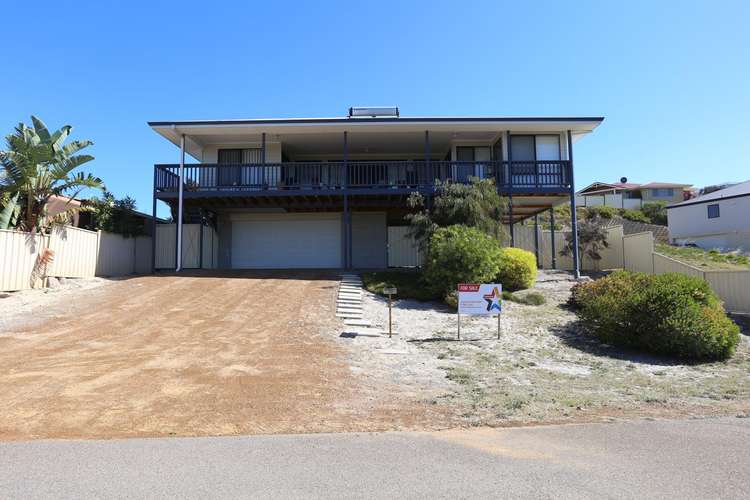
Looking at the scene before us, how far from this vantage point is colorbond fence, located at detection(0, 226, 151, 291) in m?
13.1

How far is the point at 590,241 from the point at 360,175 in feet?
30.7

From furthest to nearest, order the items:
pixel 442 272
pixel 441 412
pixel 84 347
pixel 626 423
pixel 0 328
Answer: pixel 442 272, pixel 0 328, pixel 84 347, pixel 441 412, pixel 626 423

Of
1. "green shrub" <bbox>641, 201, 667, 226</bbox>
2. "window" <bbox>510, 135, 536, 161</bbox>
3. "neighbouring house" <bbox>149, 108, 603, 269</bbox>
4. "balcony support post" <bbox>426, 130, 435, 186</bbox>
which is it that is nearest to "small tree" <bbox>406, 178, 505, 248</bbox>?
"neighbouring house" <bbox>149, 108, 603, 269</bbox>

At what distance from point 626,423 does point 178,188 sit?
17.0 m

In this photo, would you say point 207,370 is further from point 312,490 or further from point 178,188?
point 178,188

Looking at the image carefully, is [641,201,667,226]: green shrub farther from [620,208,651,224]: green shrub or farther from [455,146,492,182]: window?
[455,146,492,182]: window

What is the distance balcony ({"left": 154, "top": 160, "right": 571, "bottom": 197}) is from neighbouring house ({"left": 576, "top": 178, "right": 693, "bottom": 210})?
36494 millimetres

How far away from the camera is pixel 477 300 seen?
36.2 ft

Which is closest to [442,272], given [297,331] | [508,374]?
[297,331]

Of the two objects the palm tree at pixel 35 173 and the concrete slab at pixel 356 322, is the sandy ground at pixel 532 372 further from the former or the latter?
the palm tree at pixel 35 173

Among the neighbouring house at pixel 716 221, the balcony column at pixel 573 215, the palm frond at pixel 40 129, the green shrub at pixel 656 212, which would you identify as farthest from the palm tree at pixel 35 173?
the green shrub at pixel 656 212

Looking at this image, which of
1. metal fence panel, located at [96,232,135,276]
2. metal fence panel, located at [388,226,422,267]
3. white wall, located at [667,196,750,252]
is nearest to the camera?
metal fence panel, located at [96,232,135,276]

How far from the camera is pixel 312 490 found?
3.80 m

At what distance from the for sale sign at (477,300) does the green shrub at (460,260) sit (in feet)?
6.92
